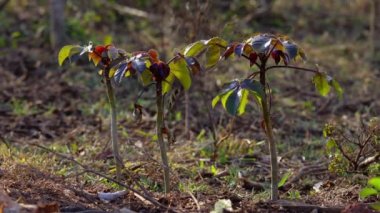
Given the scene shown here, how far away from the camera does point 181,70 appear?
2855 millimetres

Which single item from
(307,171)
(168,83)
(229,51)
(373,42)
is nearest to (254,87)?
(229,51)

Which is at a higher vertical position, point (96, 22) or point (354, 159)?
point (96, 22)

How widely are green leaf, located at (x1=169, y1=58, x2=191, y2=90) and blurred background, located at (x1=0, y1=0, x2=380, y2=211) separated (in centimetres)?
30

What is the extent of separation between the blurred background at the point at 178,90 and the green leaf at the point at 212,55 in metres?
0.24

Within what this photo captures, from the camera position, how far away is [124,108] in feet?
18.0

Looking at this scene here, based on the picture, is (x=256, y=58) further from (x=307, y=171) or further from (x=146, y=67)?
(x=307, y=171)

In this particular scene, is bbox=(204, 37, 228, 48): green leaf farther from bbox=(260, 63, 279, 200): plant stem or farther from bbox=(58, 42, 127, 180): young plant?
bbox=(58, 42, 127, 180): young plant

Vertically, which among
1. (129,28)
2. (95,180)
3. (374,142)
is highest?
(129,28)

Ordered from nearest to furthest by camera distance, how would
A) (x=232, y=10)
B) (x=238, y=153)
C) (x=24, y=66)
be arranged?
(x=238, y=153) → (x=24, y=66) → (x=232, y=10)

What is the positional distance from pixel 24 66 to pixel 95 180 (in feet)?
10.2

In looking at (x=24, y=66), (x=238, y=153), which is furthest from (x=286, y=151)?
(x=24, y=66)

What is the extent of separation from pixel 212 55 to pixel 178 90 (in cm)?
51

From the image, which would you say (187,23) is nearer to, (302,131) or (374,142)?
(302,131)

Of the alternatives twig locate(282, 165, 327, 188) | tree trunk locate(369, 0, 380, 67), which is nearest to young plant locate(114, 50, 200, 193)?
twig locate(282, 165, 327, 188)
